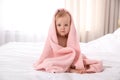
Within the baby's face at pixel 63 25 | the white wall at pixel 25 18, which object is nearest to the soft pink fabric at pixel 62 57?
the baby's face at pixel 63 25

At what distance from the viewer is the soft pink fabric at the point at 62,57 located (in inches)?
60.3

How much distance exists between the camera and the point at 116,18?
363 cm

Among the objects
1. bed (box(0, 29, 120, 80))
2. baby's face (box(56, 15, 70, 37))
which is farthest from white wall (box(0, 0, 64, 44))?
baby's face (box(56, 15, 70, 37))

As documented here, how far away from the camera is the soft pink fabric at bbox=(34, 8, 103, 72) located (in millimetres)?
1531

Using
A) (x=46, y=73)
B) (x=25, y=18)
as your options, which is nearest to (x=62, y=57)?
→ (x=46, y=73)

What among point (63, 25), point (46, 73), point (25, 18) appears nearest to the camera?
point (46, 73)

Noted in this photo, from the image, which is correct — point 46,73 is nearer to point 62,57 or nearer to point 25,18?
point 62,57

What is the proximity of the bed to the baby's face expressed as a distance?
29cm

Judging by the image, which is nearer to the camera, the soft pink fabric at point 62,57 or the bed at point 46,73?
the bed at point 46,73

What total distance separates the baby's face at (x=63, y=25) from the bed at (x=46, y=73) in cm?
29

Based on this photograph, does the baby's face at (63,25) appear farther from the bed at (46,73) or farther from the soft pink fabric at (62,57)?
the bed at (46,73)

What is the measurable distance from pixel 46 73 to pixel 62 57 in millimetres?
149

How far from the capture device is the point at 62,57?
1.56m

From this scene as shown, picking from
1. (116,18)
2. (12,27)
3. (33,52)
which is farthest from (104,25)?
(33,52)
